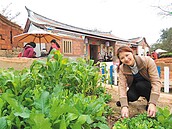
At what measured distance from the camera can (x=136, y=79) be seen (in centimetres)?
191

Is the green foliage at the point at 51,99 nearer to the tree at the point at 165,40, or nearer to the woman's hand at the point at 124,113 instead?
the woman's hand at the point at 124,113

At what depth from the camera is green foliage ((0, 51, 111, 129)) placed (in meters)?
0.81

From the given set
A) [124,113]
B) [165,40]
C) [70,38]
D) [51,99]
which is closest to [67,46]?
[70,38]

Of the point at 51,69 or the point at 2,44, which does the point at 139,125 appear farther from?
the point at 2,44

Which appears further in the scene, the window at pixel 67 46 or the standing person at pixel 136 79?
the window at pixel 67 46

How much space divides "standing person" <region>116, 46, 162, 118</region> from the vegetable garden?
15 cm

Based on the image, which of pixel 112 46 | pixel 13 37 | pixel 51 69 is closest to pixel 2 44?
pixel 13 37

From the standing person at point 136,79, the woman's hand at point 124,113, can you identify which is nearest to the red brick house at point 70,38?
the standing person at point 136,79

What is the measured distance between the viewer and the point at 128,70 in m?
1.80

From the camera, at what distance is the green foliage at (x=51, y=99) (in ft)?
2.66

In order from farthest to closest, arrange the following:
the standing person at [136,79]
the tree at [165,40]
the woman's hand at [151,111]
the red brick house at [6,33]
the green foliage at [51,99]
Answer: the tree at [165,40]
the red brick house at [6,33]
the standing person at [136,79]
the woman's hand at [151,111]
the green foliage at [51,99]

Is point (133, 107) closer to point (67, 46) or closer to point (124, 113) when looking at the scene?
point (124, 113)

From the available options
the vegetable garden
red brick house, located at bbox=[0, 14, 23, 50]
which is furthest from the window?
the vegetable garden

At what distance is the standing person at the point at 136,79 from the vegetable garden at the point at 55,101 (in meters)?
0.15
